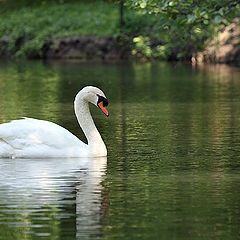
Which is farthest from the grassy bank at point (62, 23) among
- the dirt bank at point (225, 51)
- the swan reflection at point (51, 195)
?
the swan reflection at point (51, 195)

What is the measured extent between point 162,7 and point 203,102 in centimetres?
551

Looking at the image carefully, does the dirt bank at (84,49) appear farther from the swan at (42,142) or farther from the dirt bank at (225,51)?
the swan at (42,142)

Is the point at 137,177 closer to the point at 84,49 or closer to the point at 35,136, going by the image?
the point at 35,136

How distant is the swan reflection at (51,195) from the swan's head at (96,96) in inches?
32.5

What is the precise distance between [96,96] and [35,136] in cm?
107

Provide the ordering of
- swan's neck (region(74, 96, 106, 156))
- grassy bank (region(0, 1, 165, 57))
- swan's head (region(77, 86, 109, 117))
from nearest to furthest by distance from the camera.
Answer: swan's neck (region(74, 96, 106, 156)), swan's head (region(77, 86, 109, 117)), grassy bank (region(0, 1, 165, 57))

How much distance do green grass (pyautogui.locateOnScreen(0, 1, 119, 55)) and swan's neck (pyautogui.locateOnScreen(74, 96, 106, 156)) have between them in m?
27.5

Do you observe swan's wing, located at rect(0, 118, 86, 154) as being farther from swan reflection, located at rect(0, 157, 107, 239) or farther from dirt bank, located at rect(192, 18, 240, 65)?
dirt bank, located at rect(192, 18, 240, 65)

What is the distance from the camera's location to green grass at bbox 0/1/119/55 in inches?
1626

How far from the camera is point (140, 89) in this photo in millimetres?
23234

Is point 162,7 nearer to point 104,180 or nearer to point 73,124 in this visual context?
point 73,124

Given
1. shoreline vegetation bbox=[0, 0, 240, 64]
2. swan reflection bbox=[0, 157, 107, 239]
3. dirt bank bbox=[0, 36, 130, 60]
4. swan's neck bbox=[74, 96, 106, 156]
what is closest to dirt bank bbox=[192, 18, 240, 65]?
shoreline vegetation bbox=[0, 0, 240, 64]

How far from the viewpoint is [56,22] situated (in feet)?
146

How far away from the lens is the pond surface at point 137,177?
7797 mm
